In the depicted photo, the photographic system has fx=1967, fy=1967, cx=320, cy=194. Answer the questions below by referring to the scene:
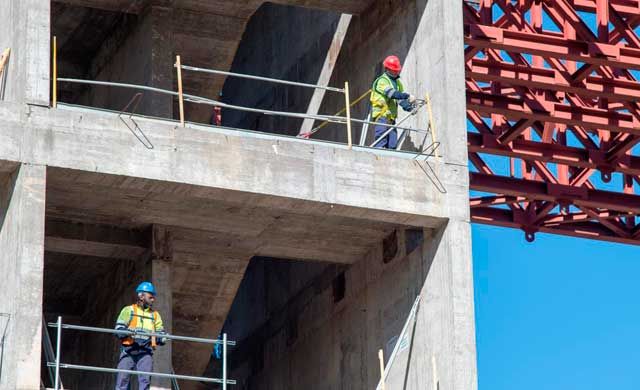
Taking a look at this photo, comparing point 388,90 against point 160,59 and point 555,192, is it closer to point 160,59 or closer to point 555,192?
point 160,59

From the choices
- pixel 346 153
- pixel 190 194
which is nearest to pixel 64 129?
pixel 190 194

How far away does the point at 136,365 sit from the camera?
971 inches

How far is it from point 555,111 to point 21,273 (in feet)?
46.1

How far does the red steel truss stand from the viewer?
33.6 meters

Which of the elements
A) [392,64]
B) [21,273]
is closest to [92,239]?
[21,273]

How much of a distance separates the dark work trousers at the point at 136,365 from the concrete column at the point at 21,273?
66.3 inches

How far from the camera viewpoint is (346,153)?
25.8 m

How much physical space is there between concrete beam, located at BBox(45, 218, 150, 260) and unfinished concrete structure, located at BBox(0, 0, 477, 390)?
31mm

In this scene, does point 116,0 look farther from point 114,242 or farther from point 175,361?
point 175,361

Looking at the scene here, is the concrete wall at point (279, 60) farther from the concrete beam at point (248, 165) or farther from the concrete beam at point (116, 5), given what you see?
the concrete beam at point (248, 165)

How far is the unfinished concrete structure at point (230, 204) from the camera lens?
24438 millimetres

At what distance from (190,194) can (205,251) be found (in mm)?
3398

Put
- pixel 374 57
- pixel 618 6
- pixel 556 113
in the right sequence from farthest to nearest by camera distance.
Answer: pixel 556 113, pixel 618 6, pixel 374 57

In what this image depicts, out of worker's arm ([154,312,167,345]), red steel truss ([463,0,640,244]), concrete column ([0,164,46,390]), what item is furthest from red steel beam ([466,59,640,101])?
concrete column ([0,164,46,390])
